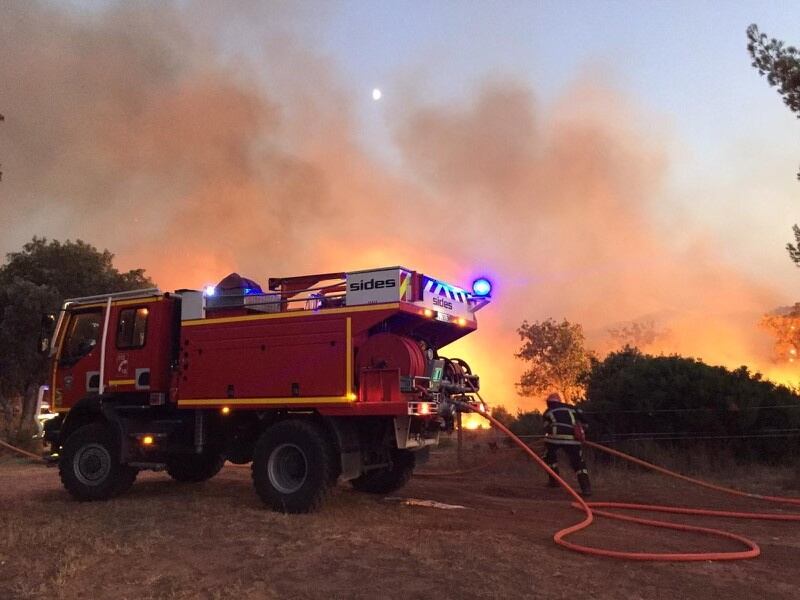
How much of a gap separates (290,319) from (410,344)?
148 cm

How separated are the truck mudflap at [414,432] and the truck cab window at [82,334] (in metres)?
4.79

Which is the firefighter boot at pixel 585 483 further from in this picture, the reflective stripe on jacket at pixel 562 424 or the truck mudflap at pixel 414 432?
the truck mudflap at pixel 414 432

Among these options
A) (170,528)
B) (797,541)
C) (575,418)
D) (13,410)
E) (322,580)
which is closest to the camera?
(322,580)

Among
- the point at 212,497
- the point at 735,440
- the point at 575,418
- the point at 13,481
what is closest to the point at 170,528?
the point at 212,497

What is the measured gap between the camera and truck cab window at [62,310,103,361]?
9.09 m

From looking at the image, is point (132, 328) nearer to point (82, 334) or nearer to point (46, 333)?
point (82, 334)

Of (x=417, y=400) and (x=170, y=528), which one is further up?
(x=417, y=400)

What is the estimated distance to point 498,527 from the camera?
6.54m

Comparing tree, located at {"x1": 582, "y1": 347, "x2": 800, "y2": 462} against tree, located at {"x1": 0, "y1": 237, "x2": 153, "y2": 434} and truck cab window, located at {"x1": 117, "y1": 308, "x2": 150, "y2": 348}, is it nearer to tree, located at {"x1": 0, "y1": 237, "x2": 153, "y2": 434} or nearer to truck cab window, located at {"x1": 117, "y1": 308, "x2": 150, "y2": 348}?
truck cab window, located at {"x1": 117, "y1": 308, "x2": 150, "y2": 348}

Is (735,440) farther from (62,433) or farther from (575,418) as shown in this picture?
(62,433)

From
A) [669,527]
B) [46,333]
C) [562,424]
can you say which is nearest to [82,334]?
[46,333]

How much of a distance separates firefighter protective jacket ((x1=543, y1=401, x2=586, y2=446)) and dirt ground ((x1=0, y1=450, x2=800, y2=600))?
37.8 inches

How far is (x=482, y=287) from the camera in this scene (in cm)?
848

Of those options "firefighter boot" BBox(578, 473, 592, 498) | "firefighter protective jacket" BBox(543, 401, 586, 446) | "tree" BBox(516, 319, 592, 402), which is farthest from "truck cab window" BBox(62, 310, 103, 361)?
"tree" BBox(516, 319, 592, 402)
